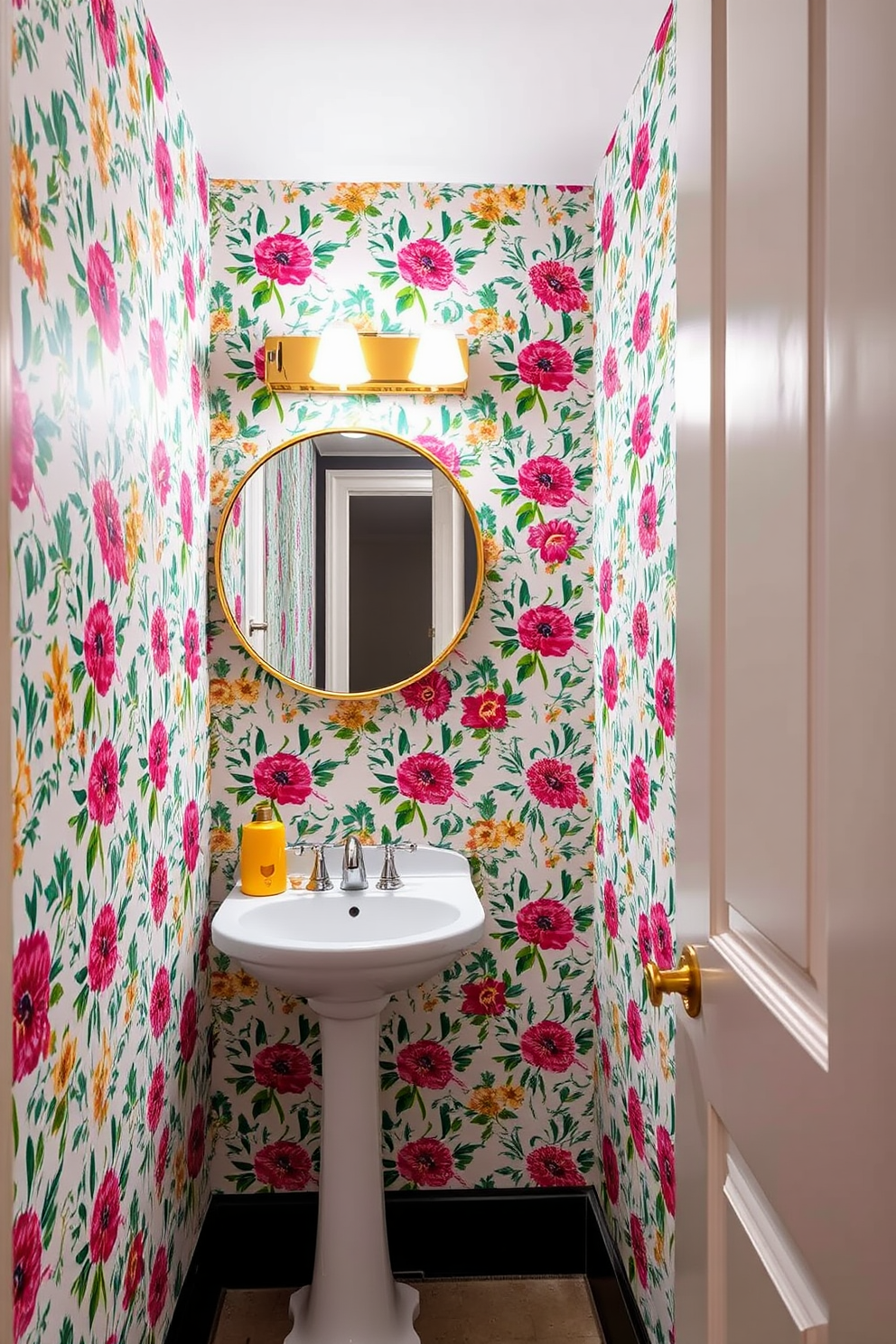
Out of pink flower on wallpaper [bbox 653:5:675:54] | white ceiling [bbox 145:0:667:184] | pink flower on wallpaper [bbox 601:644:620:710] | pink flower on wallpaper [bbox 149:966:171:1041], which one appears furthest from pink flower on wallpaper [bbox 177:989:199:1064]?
pink flower on wallpaper [bbox 653:5:675:54]

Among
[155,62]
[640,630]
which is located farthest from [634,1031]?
[155,62]

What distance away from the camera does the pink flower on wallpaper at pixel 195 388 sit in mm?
2059

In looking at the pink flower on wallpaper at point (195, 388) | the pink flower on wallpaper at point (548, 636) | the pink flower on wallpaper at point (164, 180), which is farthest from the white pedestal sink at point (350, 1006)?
the pink flower on wallpaper at point (164, 180)

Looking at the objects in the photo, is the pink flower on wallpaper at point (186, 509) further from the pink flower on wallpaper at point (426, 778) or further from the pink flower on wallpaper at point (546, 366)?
the pink flower on wallpaper at point (546, 366)

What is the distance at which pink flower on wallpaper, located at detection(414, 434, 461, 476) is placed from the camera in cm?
230

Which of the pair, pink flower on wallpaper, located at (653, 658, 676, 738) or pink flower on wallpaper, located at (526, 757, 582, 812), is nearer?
pink flower on wallpaper, located at (653, 658, 676, 738)

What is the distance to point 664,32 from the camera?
1664 millimetres

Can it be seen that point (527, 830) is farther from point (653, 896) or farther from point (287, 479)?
point (287, 479)

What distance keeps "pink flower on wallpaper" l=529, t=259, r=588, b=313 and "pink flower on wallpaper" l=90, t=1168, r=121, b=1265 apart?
1.93 metres

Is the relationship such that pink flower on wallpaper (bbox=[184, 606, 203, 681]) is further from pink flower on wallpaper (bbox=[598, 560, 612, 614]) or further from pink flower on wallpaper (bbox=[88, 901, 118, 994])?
pink flower on wallpaper (bbox=[598, 560, 612, 614])

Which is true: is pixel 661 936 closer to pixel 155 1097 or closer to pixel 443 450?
pixel 155 1097

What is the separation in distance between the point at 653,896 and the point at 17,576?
3.86 feet

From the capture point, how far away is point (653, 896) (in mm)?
1762

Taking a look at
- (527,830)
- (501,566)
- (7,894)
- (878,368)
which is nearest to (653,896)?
(527,830)
